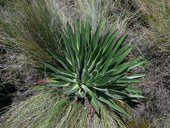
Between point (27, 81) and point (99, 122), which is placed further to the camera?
point (27, 81)

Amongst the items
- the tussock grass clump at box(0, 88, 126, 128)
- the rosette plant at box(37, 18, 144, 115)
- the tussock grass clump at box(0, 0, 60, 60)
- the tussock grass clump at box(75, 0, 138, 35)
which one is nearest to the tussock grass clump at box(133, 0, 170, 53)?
the tussock grass clump at box(75, 0, 138, 35)

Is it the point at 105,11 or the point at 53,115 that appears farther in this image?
the point at 105,11

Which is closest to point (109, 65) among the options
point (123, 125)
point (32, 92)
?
point (123, 125)

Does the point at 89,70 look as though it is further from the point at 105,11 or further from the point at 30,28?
the point at 105,11

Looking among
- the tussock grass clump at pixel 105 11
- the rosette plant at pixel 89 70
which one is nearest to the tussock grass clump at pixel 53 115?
the rosette plant at pixel 89 70

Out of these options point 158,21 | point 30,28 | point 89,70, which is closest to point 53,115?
point 89,70

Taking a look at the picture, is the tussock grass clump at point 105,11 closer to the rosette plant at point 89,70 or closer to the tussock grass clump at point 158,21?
the tussock grass clump at point 158,21

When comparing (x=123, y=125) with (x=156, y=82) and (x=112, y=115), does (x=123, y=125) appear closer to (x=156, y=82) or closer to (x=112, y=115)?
(x=112, y=115)

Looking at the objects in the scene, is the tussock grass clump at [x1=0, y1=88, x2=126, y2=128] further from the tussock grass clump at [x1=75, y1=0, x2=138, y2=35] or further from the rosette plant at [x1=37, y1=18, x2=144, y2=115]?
the tussock grass clump at [x1=75, y1=0, x2=138, y2=35]
